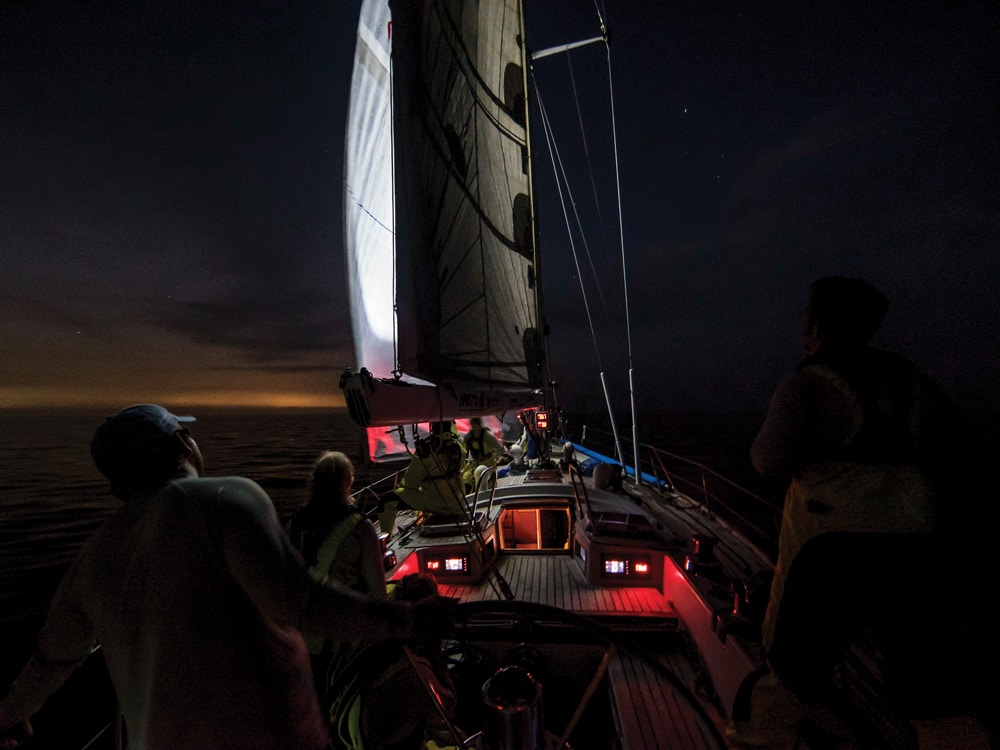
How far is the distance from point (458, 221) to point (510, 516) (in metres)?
4.87

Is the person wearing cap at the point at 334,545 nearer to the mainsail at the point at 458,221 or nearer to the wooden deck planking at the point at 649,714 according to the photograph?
the mainsail at the point at 458,221

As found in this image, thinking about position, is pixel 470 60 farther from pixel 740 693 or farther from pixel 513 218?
pixel 740 693

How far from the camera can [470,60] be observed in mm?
5750

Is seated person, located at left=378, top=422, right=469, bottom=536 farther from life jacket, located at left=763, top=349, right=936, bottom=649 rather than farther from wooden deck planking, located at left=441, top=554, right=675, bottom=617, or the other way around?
life jacket, located at left=763, top=349, right=936, bottom=649

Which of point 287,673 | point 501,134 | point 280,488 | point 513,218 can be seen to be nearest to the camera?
point 287,673

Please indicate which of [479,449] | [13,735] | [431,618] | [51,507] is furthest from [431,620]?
[51,507]

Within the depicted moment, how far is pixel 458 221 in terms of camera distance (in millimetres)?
5289

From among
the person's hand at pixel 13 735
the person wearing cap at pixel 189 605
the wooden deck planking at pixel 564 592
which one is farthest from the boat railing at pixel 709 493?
the person's hand at pixel 13 735

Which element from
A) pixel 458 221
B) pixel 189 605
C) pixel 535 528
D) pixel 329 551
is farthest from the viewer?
pixel 535 528

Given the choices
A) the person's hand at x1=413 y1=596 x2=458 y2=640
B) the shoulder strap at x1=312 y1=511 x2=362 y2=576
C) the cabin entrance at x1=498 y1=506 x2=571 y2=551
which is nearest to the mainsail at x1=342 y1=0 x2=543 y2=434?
the shoulder strap at x1=312 y1=511 x2=362 y2=576

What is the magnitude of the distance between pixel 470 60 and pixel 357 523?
6.18 m

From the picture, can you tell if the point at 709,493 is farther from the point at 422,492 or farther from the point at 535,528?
the point at 422,492

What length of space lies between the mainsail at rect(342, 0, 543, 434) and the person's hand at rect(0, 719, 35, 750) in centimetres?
166

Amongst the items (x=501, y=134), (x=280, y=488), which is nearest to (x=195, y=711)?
(x=501, y=134)
